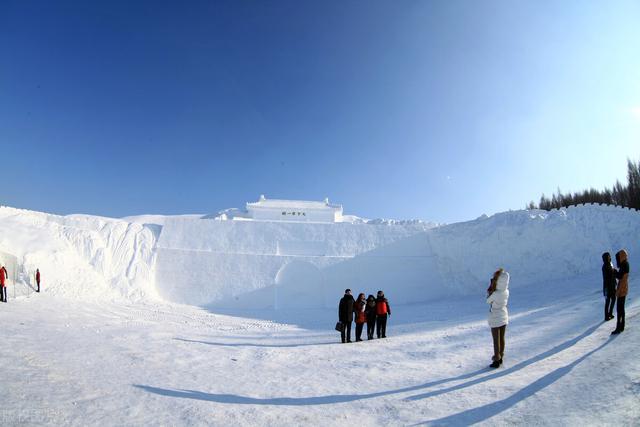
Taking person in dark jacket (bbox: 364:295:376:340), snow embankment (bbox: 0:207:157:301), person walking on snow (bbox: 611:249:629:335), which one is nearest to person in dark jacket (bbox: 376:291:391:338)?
person in dark jacket (bbox: 364:295:376:340)

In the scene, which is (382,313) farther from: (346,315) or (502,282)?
(502,282)

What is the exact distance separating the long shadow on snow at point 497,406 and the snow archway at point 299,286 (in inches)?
678

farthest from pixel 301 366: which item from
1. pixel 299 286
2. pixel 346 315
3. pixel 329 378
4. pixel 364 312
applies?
pixel 299 286

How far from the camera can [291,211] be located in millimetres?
32875

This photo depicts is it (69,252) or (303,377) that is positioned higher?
(69,252)

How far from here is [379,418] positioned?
13.9 feet

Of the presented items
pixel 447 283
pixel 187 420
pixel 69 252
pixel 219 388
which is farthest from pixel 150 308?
pixel 447 283

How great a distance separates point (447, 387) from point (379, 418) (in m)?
1.44

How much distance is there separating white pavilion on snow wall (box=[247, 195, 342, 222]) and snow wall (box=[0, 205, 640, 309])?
7985 millimetres

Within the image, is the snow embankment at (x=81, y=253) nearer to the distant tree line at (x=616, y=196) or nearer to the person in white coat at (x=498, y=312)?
the person in white coat at (x=498, y=312)

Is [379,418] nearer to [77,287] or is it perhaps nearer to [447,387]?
[447,387]

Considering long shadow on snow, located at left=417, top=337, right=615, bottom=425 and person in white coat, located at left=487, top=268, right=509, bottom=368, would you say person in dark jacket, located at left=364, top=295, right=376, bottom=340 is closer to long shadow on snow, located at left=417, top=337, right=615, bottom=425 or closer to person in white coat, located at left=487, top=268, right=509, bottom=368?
person in white coat, located at left=487, top=268, right=509, bottom=368

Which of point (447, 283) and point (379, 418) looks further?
point (447, 283)

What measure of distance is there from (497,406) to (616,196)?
3959 centimetres
